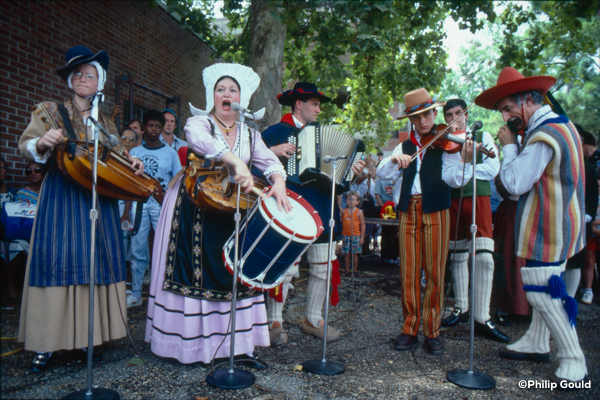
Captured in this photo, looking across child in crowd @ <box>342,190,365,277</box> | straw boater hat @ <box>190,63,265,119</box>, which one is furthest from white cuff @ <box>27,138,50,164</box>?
child in crowd @ <box>342,190,365,277</box>

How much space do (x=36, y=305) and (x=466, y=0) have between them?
7622 mm

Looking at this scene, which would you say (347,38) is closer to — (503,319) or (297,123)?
(297,123)

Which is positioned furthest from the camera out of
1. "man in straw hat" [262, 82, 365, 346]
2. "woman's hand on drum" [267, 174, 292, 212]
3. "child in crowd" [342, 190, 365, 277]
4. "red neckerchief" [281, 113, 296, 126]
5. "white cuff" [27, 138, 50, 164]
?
"child in crowd" [342, 190, 365, 277]

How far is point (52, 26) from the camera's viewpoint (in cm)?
583

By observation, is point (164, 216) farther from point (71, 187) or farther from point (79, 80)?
point (79, 80)

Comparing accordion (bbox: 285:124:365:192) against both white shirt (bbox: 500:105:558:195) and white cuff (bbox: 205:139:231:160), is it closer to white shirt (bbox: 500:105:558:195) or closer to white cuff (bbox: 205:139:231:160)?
white cuff (bbox: 205:139:231:160)

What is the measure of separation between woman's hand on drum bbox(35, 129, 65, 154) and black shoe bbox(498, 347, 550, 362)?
3.59 m

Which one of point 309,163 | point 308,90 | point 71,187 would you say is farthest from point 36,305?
point 308,90

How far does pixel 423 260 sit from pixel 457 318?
115cm

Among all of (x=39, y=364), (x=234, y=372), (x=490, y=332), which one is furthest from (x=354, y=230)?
(x=39, y=364)

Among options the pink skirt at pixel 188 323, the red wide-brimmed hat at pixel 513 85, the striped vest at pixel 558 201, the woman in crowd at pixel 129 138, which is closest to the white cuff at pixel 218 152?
the pink skirt at pixel 188 323

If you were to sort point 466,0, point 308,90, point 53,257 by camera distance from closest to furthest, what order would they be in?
point 53,257
point 308,90
point 466,0

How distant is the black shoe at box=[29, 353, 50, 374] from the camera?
2.75 meters

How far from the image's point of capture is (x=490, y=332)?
12.6 feet
